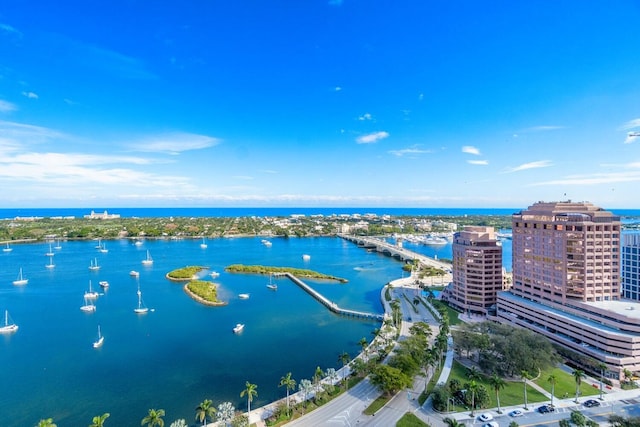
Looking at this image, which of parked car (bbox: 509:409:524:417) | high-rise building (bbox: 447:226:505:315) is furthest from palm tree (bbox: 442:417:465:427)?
high-rise building (bbox: 447:226:505:315)

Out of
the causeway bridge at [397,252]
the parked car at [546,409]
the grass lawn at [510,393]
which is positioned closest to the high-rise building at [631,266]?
the grass lawn at [510,393]

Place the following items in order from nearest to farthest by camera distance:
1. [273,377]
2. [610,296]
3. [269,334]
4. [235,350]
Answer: [273,377]
[610,296]
[235,350]
[269,334]

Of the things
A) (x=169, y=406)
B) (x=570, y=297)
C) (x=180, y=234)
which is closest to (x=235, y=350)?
(x=169, y=406)

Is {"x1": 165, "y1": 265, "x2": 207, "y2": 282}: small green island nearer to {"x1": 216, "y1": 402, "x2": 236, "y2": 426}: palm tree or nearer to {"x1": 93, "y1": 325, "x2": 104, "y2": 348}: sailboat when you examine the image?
{"x1": 93, "y1": 325, "x2": 104, "y2": 348}: sailboat

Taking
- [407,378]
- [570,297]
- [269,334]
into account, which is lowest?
[269,334]

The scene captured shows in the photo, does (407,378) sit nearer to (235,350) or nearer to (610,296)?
(235,350)

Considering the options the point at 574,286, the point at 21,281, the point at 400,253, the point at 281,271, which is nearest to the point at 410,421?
the point at 574,286
